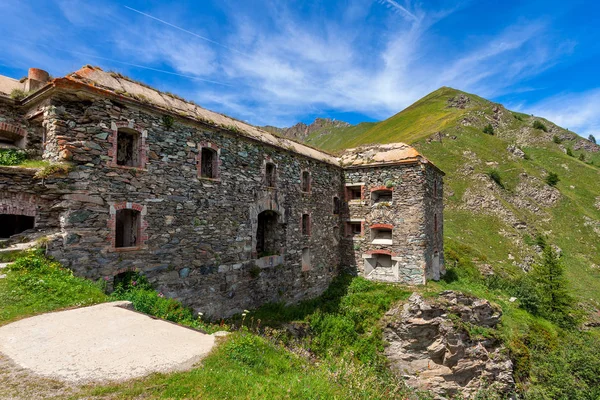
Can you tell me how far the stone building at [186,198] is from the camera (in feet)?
25.6

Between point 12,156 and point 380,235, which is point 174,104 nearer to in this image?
point 12,156

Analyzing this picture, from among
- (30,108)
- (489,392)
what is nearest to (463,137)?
(489,392)

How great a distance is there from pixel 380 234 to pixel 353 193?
3070 mm

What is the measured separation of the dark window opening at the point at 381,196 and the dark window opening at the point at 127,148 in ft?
42.8

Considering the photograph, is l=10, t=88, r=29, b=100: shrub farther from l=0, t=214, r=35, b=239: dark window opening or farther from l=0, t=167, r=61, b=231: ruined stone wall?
l=0, t=214, r=35, b=239: dark window opening

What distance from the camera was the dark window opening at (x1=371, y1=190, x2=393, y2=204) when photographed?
18.2m

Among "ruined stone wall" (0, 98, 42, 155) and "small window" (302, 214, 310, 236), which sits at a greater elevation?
A: "ruined stone wall" (0, 98, 42, 155)

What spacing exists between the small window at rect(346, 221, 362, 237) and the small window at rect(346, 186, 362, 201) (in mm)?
1570

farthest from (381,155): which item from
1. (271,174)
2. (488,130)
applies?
(488,130)

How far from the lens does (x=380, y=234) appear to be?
18.2m

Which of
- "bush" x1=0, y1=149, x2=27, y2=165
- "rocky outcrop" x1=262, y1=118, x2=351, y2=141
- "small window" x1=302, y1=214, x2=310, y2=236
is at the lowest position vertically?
"small window" x1=302, y1=214, x2=310, y2=236

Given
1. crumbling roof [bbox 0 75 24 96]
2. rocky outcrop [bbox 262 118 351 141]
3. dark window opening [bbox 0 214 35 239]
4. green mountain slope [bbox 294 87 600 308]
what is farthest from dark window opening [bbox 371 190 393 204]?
rocky outcrop [bbox 262 118 351 141]

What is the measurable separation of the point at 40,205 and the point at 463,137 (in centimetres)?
4932

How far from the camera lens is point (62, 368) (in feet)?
13.1
